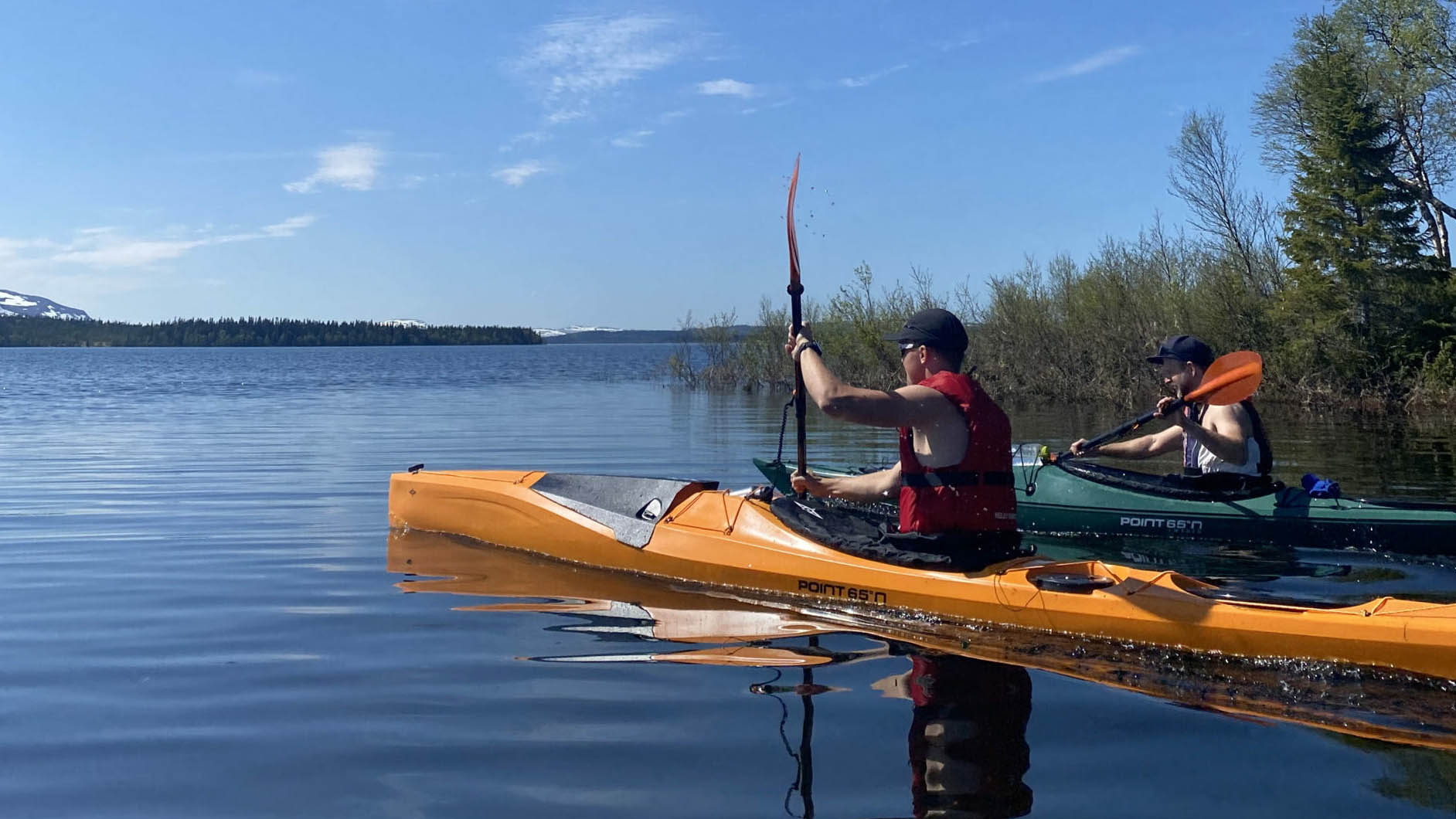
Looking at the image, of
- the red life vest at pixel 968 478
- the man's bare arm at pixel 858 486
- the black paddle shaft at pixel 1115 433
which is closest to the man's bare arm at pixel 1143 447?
the black paddle shaft at pixel 1115 433

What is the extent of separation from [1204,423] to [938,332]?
146 inches

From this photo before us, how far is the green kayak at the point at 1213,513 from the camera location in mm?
6977

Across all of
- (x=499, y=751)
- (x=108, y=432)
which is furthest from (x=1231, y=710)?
(x=108, y=432)

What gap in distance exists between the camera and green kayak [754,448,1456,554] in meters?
6.98

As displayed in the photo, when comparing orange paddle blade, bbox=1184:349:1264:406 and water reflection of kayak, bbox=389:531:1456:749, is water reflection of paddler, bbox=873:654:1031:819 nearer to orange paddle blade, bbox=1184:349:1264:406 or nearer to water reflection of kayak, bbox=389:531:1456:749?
water reflection of kayak, bbox=389:531:1456:749

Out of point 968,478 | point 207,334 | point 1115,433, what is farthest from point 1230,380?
point 207,334

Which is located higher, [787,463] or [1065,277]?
[1065,277]

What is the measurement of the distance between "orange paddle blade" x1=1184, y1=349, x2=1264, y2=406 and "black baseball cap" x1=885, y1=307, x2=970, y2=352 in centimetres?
270

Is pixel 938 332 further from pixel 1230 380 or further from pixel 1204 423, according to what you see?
pixel 1204 423

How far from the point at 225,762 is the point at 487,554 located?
142 inches

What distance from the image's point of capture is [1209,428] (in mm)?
7535

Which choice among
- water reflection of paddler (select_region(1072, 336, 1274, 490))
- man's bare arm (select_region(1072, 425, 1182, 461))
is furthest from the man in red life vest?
man's bare arm (select_region(1072, 425, 1182, 461))

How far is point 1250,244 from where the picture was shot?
76.1 feet

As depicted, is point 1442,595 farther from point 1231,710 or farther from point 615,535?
point 615,535
